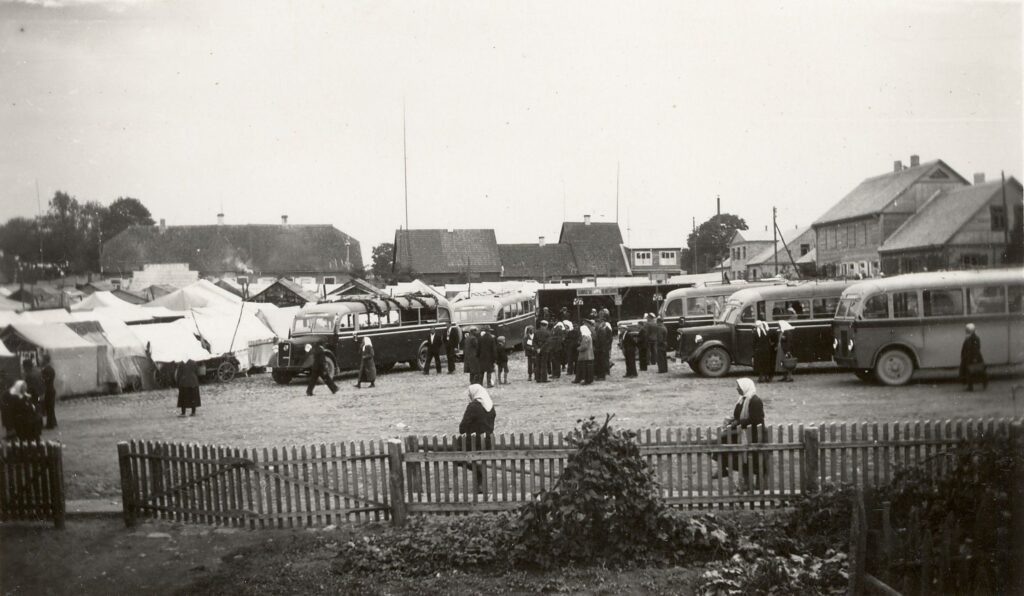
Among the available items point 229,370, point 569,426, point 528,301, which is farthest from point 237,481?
point 528,301

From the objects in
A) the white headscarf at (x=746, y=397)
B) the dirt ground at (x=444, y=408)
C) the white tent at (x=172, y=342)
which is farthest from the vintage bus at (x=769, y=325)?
the white tent at (x=172, y=342)

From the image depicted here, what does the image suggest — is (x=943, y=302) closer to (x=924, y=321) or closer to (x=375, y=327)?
(x=924, y=321)

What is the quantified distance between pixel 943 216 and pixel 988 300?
110cm

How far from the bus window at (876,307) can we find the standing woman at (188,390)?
9644 mm

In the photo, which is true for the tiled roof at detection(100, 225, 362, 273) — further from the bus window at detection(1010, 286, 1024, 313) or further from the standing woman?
the bus window at detection(1010, 286, 1024, 313)

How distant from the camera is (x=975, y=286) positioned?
7840mm

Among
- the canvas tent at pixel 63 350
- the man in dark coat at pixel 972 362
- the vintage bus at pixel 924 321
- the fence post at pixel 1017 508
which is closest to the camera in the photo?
the fence post at pixel 1017 508

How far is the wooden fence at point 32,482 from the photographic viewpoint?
278 inches

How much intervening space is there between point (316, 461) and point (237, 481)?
810 millimetres

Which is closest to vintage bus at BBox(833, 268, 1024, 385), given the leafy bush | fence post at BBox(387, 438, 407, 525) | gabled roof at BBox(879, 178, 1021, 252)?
gabled roof at BBox(879, 178, 1021, 252)

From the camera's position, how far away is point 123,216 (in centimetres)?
755

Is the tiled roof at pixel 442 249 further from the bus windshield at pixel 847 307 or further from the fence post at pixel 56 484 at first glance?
the bus windshield at pixel 847 307

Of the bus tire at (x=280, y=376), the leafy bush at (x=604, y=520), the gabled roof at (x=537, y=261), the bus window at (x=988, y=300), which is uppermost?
the gabled roof at (x=537, y=261)

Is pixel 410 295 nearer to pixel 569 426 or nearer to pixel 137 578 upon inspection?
pixel 569 426
